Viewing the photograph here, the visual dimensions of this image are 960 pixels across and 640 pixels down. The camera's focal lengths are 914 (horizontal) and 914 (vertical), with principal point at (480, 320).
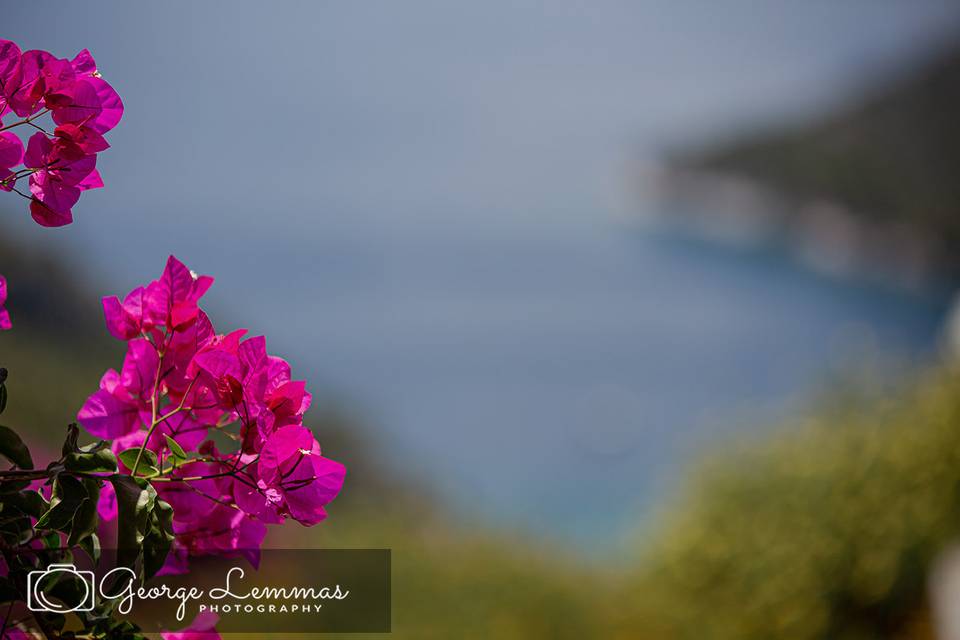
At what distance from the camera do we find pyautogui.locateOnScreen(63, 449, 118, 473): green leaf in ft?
1.05

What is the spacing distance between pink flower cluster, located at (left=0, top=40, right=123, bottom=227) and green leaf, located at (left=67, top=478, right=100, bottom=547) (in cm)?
11

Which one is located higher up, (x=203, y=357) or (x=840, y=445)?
(x=840, y=445)

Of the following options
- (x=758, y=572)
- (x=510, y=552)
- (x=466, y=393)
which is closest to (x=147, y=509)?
(x=758, y=572)

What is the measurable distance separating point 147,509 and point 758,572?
69.2 inches

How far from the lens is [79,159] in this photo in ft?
1.19

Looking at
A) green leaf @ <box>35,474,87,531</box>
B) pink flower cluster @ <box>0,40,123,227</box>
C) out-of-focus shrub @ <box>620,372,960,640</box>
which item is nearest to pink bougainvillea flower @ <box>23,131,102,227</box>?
pink flower cluster @ <box>0,40,123,227</box>

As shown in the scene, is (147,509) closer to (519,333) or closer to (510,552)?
(510,552)

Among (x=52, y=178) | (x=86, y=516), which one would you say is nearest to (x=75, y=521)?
(x=86, y=516)

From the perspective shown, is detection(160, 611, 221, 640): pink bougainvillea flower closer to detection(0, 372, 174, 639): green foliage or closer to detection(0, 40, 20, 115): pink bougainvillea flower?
detection(0, 372, 174, 639): green foliage

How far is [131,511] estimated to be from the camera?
0.32m

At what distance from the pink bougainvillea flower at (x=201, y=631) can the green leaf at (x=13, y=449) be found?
9cm

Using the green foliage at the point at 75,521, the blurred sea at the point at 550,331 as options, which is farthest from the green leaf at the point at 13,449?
the blurred sea at the point at 550,331

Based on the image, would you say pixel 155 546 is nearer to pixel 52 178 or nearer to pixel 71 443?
pixel 71 443

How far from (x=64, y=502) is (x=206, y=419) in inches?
2.4
